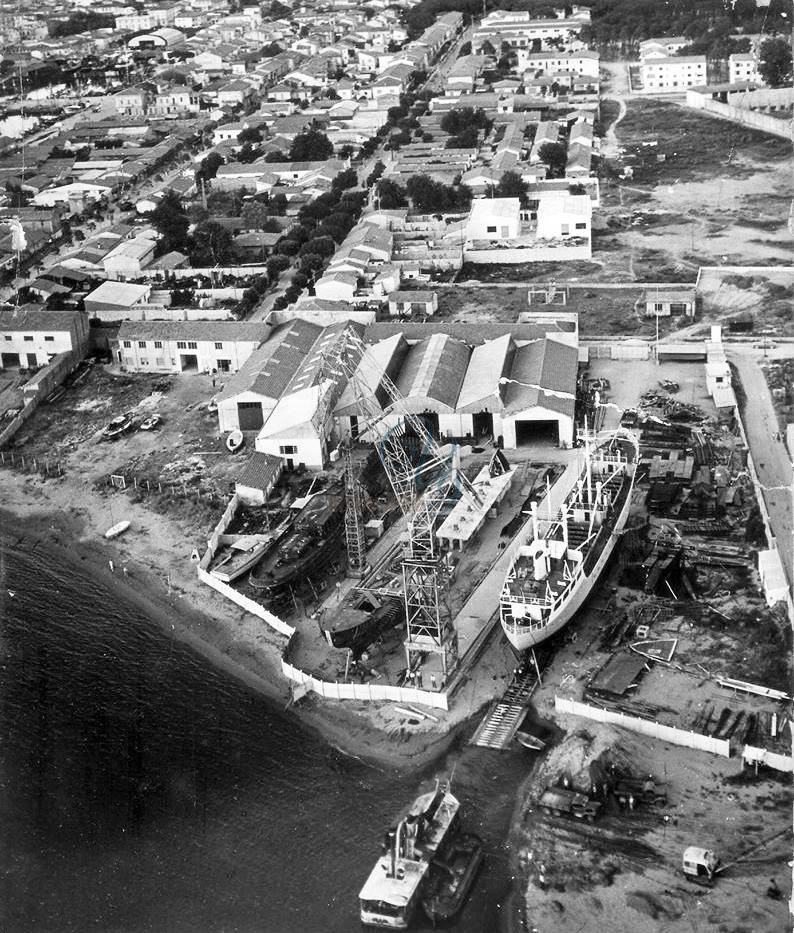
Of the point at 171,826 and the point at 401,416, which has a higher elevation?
the point at 401,416

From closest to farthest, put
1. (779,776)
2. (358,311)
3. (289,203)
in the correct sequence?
(779,776) < (358,311) < (289,203)

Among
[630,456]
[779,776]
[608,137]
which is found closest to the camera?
[779,776]

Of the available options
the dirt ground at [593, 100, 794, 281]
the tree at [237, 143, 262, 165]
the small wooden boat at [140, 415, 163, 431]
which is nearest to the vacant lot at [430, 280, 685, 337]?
the dirt ground at [593, 100, 794, 281]

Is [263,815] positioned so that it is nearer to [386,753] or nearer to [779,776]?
[386,753]

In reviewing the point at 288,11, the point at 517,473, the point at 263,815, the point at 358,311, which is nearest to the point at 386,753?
the point at 263,815

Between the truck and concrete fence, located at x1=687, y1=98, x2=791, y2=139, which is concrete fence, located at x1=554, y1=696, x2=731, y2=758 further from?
concrete fence, located at x1=687, y1=98, x2=791, y2=139
